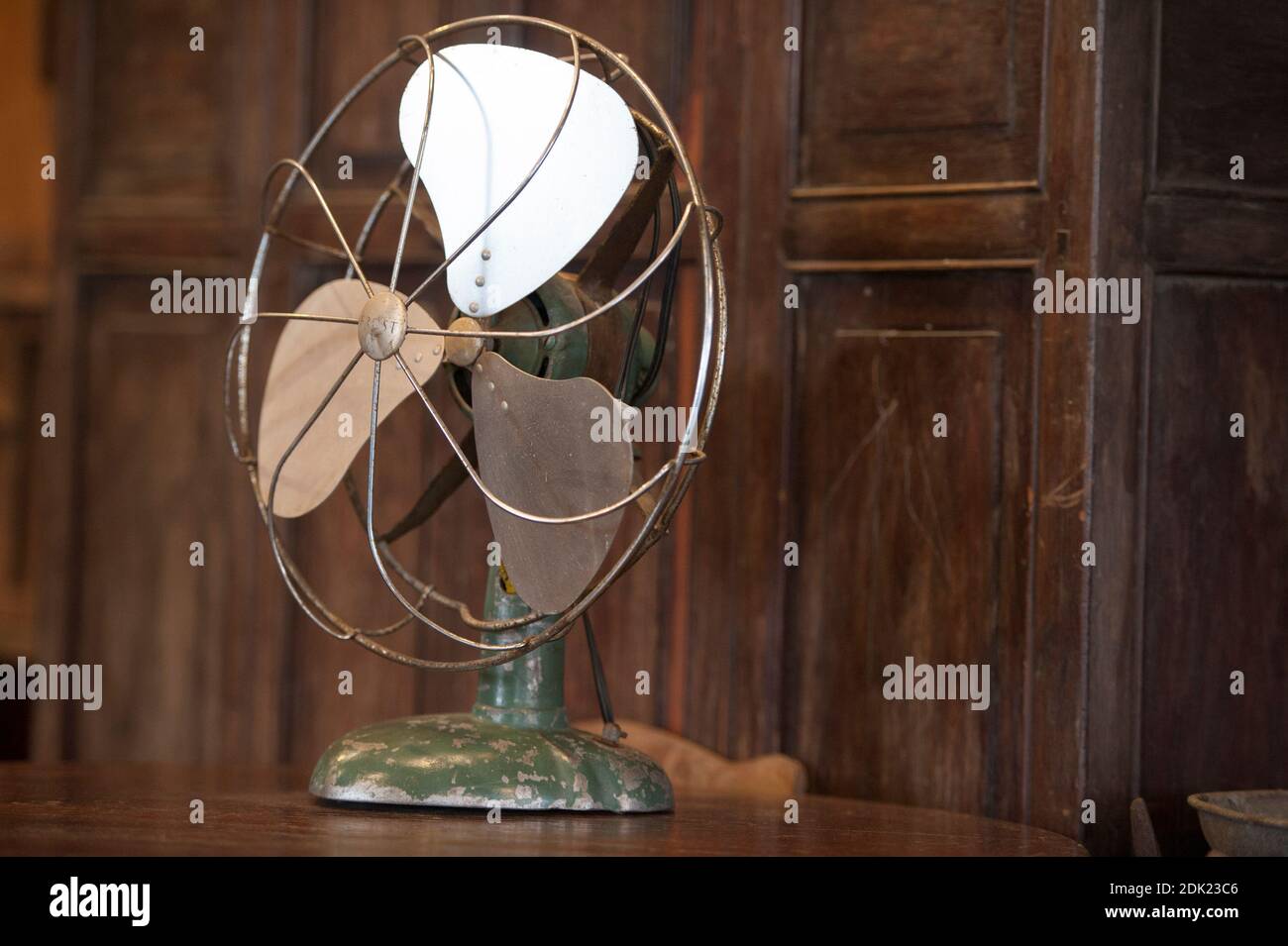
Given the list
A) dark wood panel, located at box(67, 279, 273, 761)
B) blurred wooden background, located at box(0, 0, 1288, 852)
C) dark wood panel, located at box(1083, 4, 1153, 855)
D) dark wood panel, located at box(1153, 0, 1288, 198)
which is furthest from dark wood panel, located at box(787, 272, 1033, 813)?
dark wood panel, located at box(67, 279, 273, 761)

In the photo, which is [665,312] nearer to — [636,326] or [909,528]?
[636,326]

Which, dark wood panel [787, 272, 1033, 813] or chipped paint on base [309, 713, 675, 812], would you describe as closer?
chipped paint on base [309, 713, 675, 812]

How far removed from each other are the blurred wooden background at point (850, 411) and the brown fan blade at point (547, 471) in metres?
0.79

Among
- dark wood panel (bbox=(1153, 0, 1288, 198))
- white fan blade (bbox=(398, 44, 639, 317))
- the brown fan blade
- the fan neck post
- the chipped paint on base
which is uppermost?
dark wood panel (bbox=(1153, 0, 1288, 198))

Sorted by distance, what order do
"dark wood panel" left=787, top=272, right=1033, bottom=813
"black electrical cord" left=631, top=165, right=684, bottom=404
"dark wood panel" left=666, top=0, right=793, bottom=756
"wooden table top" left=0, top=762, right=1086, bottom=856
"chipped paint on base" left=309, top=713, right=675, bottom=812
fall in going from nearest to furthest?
"wooden table top" left=0, top=762, right=1086, bottom=856 → "chipped paint on base" left=309, top=713, right=675, bottom=812 → "black electrical cord" left=631, top=165, right=684, bottom=404 → "dark wood panel" left=787, top=272, right=1033, bottom=813 → "dark wood panel" left=666, top=0, right=793, bottom=756

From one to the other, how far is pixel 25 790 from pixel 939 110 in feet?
5.30

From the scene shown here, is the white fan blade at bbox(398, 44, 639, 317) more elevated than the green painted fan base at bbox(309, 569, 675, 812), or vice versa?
the white fan blade at bbox(398, 44, 639, 317)

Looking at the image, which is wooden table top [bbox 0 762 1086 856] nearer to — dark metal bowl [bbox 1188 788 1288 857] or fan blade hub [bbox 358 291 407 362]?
dark metal bowl [bbox 1188 788 1288 857]

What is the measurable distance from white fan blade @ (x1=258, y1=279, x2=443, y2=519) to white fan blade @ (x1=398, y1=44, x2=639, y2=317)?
19 centimetres

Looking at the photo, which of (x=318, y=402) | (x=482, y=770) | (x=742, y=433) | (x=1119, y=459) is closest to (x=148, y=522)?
(x=318, y=402)

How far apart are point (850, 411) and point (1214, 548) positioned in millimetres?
578

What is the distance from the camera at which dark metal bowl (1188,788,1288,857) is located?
1753mm

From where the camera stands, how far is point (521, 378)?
165cm
